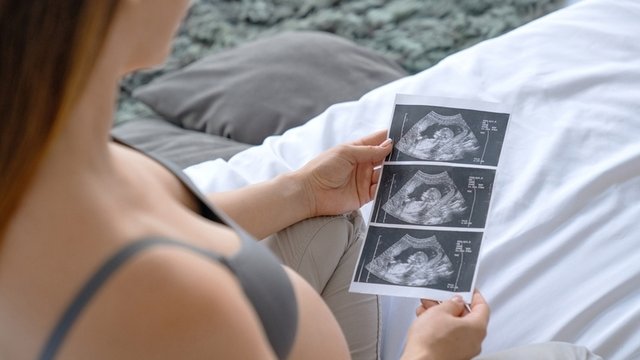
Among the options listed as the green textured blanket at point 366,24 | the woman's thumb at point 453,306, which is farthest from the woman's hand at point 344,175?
the green textured blanket at point 366,24

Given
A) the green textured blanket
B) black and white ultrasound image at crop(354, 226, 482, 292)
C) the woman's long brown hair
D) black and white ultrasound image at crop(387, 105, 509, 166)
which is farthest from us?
the green textured blanket

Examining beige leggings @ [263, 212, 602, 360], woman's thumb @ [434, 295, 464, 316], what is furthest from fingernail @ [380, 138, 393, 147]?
woman's thumb @ [434, 295, 464, 316]

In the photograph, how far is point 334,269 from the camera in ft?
4.22

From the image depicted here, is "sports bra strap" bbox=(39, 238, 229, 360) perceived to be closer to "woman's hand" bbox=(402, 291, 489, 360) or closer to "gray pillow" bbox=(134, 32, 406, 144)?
"woman's hand" bbox=(402, 291, 489, 360)

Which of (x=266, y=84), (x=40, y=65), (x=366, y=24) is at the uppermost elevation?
(x=40, y=65)

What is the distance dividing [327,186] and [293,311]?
17.4 inches

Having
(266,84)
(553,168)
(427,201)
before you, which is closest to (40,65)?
(427,201)

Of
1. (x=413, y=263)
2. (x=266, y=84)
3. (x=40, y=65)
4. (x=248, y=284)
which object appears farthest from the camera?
(x=266, y=84)

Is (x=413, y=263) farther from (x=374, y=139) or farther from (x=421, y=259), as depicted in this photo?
(x=374, y=139)

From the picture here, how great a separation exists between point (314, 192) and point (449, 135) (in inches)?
8.5

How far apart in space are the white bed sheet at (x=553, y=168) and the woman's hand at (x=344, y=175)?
11cm

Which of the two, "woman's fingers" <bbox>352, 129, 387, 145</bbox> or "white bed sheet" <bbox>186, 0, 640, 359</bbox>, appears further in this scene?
"woman's fingers" <bbox>352, 129, 387, 145</bbox>

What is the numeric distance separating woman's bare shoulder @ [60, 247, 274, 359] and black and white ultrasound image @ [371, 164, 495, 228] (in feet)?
1.94

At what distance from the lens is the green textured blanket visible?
7.51 ft
